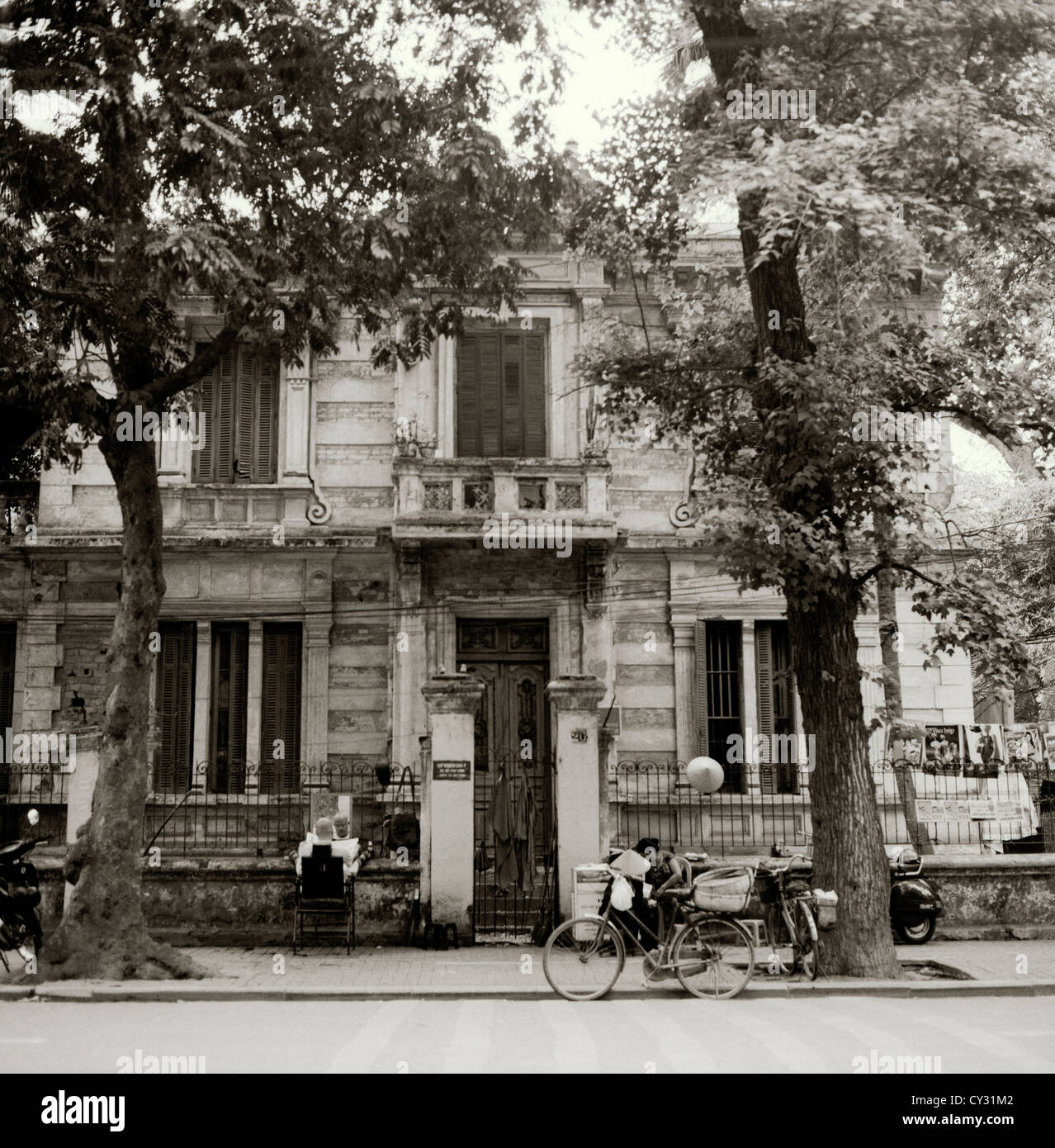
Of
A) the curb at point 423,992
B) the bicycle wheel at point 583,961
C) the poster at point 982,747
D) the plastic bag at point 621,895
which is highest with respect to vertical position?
the poster at point 982,747

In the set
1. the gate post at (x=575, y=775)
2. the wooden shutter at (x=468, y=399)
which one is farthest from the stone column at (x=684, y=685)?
the gate post at (x=575, y=775)

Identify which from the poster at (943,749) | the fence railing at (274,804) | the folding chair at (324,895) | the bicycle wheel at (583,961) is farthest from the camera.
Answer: the poster at (943,749)

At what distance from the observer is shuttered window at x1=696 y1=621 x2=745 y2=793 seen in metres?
18.1

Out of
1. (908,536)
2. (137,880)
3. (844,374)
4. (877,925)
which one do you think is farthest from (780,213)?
(137,880)

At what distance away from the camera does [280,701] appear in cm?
1812

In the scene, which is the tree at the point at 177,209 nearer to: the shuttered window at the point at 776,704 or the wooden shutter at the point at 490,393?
the wooden shutter at the point at 490,393

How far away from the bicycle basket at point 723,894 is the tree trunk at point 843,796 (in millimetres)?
1068

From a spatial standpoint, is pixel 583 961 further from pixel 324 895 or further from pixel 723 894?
pixel 324 895

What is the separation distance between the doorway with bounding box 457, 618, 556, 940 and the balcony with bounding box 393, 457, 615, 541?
169 cm

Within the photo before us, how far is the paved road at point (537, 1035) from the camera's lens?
295 inches

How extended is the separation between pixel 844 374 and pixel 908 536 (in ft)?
5.15

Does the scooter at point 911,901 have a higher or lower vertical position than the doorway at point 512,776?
lower

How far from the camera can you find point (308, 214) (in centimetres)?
1255

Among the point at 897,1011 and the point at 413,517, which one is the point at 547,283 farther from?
the point at 897,1011
